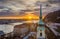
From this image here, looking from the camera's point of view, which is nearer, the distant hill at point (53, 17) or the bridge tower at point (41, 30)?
the bridge tower at point (41, 30)

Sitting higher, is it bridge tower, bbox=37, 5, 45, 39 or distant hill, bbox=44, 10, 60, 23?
distant hill, bbox=44, 10, 60, 23

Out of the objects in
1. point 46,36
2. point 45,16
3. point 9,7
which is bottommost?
point 46,36

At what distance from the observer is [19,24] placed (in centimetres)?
617

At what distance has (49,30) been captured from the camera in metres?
6.04

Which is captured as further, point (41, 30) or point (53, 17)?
point (53, 17)

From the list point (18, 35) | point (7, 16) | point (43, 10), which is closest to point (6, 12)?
point (7, 16)

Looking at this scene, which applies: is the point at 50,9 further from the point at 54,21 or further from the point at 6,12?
the point at 6,12

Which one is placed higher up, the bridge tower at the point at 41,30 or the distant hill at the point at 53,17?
the distant hill at the point at 53,17

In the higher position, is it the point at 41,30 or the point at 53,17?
the point at 53,17

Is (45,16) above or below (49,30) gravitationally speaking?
above

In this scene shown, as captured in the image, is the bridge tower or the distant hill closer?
the bridge tower

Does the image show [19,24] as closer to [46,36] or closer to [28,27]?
[28,27]

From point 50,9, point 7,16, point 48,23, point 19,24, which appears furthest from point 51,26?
point 7,16

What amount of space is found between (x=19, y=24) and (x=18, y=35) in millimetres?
445
